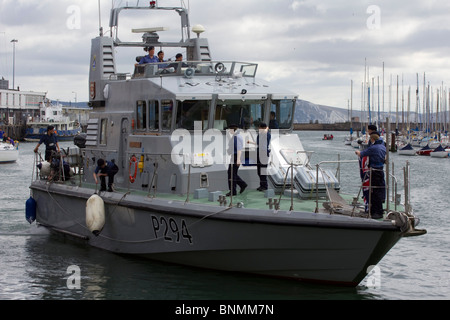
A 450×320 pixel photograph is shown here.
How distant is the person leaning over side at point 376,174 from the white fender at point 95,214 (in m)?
4.94

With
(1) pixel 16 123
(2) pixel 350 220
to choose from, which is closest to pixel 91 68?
(2) pixel 350 220

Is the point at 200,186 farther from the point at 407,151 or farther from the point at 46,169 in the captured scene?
the point at 407,151

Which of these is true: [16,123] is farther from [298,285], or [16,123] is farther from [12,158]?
[298,285]

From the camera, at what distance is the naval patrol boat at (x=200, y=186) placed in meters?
9.84

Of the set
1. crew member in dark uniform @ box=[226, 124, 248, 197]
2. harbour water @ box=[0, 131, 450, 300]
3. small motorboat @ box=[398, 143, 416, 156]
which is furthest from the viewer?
small motorboat @ box=[398, 143, 416, 156]

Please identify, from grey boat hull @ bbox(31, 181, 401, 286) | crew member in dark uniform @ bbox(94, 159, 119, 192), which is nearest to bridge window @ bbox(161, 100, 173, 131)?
crew member in dark uniform @ bbox(94, 159, 119, 192)

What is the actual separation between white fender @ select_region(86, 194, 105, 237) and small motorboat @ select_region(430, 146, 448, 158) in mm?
45106

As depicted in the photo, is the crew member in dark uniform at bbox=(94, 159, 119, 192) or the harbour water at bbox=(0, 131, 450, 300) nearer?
the harbour water at bbox=(0, 131, 450, 300)

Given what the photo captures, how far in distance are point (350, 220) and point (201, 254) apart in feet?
8.95

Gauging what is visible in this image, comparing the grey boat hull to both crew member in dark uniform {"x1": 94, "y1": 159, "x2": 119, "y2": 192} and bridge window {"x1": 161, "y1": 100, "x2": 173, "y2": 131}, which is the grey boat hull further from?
bridge window {"x1": 161, "y1": 100, "x2": 173, "y2": 131}

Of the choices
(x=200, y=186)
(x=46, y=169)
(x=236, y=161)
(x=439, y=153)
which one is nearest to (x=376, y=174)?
(x=236, y=161)

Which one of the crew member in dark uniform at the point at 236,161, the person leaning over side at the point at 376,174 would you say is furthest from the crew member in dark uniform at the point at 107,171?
the person leaning over side at the point at 376,174

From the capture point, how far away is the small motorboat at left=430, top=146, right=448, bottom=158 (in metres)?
53.1

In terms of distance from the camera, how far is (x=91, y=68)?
15.0 metres
